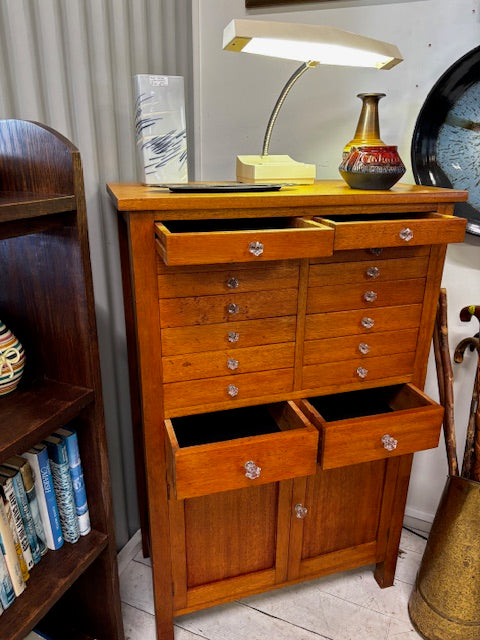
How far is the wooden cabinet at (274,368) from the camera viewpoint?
997 millimetres

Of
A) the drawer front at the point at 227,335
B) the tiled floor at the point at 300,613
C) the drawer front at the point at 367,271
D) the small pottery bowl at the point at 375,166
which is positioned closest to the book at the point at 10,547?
the drawer front at the point at 227,335

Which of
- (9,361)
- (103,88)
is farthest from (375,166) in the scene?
(9,361)

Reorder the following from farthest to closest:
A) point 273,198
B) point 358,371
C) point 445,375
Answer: point 445,375, point 358,371, point 273,198

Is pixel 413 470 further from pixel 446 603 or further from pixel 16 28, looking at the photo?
pixel 16 28

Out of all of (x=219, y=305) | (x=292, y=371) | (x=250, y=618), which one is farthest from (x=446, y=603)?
(x=219, y=305)

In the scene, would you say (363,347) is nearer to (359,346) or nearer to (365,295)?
(359,346)

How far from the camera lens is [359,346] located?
1.20 meters

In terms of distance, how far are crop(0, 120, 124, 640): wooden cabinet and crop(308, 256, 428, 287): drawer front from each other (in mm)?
504

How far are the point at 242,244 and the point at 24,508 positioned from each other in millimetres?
712

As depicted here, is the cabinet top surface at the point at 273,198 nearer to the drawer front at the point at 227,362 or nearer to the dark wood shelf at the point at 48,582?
the drawer front at the point at 227,362

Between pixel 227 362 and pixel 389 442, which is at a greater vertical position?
pixel 227 362

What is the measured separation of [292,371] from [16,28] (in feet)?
3.09

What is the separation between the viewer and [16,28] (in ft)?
3.30

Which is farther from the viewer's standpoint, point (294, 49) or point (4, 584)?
point (294, 49)
